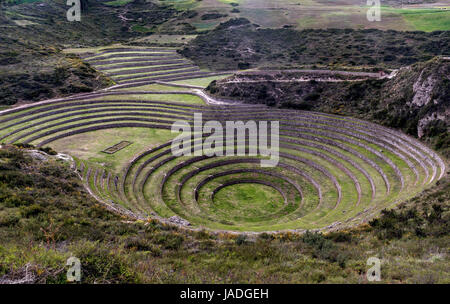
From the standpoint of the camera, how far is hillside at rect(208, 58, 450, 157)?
2869 cm

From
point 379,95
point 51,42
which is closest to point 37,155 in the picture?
point 379,95

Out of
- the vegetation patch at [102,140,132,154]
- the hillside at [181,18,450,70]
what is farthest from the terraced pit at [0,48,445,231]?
the hillside at [181,18,450,70]

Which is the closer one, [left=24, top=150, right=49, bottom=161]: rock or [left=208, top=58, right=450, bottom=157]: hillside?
[left=24, top=150, right=49, bottom=161]: rock

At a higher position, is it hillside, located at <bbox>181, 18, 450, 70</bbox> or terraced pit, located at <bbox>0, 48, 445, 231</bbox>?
hillside, located at <bbox>181, 18, 450, 70</bbox>

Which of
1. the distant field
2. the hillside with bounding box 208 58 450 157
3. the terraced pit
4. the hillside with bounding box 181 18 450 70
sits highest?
the distant field

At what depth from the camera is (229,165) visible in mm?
30406

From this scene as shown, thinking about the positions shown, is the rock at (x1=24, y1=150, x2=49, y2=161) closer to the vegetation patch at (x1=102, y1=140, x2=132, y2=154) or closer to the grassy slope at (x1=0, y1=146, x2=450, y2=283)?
the grassy slope at (x1=0, y1=146, x2=450, y2=283)

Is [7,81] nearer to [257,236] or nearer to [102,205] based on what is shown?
[102,205]

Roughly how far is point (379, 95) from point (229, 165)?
2078 cm

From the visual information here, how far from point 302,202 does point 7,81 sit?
141 feet

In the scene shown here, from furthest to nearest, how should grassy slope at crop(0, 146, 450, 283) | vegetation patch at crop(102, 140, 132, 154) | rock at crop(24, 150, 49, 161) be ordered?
vegetation patch at crop(102, 140, 132, 154)
rock at crop(24, 150, 49, 161)
grassy slope at crop(0, 146, 450, 283)

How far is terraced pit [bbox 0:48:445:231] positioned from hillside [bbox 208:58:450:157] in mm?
1789

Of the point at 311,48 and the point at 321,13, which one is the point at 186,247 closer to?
the point at 311,48

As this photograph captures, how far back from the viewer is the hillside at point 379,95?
2869 centimetres
